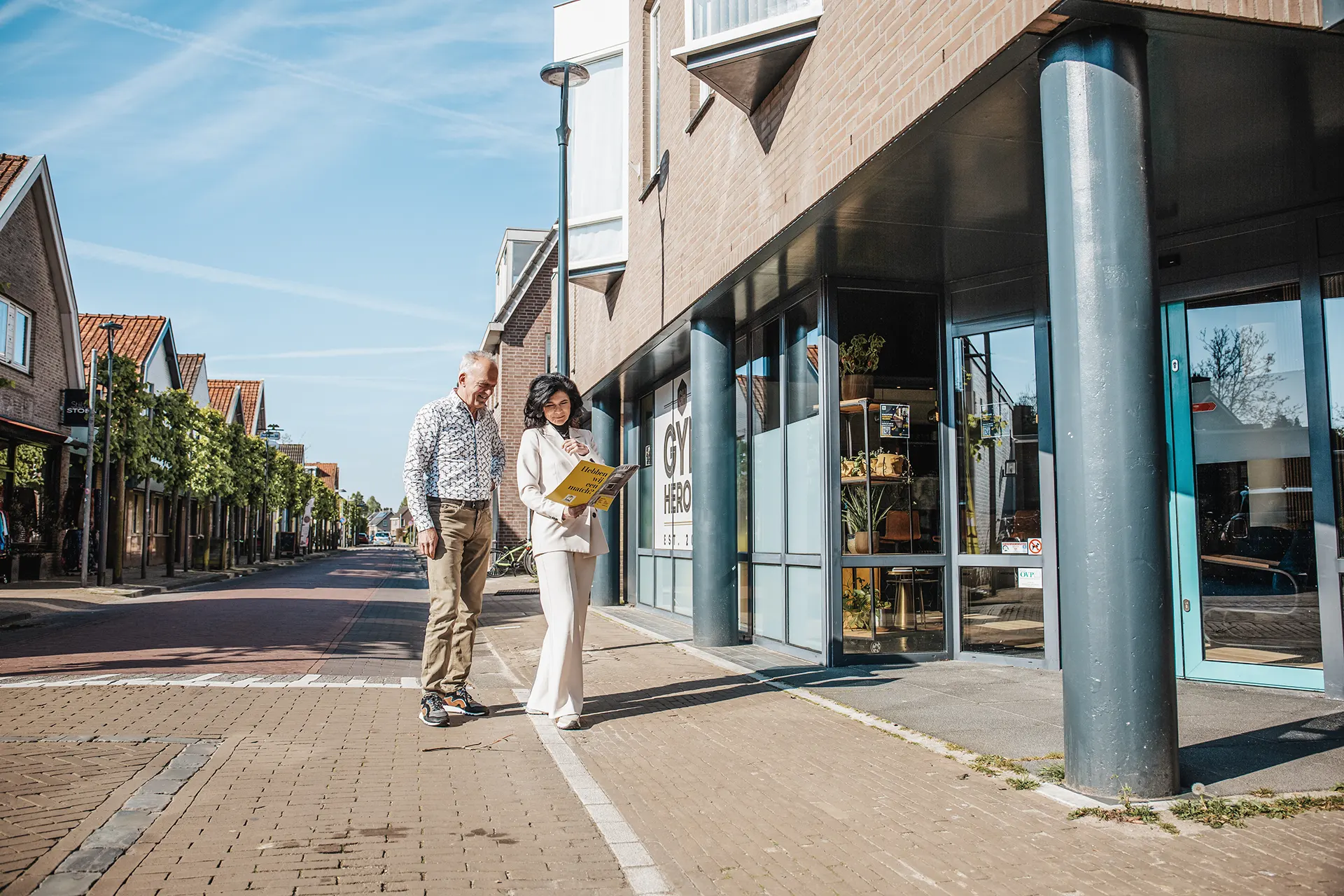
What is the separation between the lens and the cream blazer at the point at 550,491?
20.7ft

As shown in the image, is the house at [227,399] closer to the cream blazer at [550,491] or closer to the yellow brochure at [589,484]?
the cream blazer at [550,491]

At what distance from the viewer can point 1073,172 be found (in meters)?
4.62

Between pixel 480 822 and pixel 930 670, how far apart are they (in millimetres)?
4881

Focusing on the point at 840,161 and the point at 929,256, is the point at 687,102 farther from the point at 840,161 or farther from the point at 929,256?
the point at 840,161

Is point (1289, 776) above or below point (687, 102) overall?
below

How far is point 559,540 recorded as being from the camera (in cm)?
632

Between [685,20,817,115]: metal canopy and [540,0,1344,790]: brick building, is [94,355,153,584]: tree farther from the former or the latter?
[685,20,817,115]: metal canopy

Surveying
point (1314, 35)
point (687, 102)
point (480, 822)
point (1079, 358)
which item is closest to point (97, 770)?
point (480, 822)

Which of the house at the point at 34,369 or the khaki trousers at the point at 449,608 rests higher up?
the house at the point at 34,369

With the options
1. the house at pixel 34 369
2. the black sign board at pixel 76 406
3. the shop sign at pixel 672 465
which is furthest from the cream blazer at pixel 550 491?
the house at pixel 34 369

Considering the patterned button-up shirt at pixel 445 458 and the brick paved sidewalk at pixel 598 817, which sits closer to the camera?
the brick paved sidewalk at pixel 598 817

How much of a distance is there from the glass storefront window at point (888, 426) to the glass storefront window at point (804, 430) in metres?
0.27

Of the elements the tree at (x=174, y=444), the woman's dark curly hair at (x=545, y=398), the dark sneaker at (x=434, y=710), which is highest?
the tree at (x=174, y=444)

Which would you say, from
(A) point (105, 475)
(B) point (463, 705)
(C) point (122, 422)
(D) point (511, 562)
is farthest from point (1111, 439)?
(D) point (511, 562)
